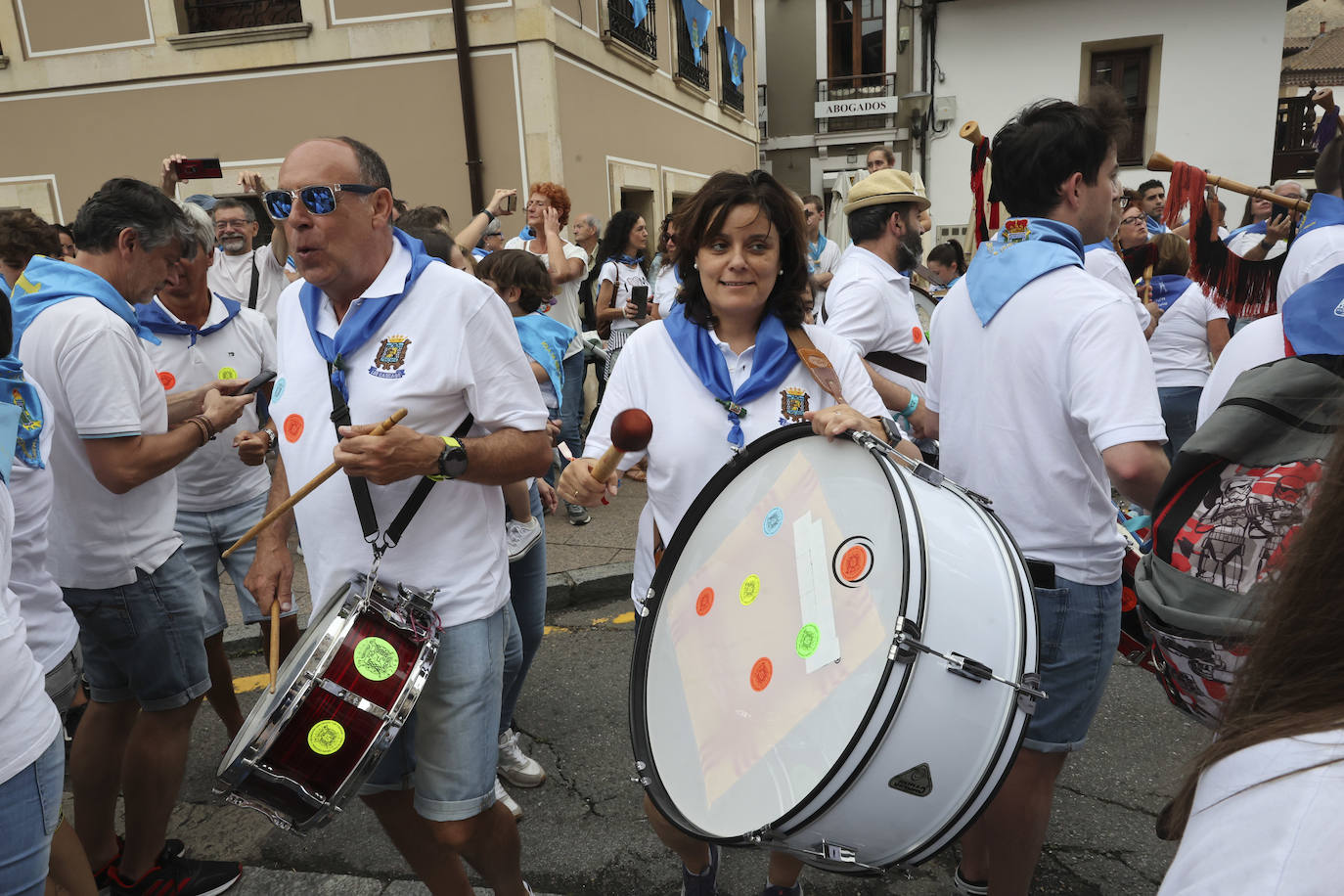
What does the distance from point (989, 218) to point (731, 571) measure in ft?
6.05

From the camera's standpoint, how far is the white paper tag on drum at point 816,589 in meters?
1.57

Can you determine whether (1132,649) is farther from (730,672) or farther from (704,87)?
(704,87)

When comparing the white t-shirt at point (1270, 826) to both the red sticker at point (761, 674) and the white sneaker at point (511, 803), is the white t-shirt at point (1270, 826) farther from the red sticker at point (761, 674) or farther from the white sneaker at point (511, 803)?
the white sneaker at point (511, 803)

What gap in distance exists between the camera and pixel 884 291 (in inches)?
137

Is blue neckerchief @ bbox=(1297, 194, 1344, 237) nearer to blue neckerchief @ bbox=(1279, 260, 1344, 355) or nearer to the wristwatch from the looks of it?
blue neckerchief @ bbox=(1279, 260, 1344, 355)

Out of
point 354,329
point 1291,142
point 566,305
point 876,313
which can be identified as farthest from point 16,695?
point 1291,142

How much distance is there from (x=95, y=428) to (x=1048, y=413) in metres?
2.52

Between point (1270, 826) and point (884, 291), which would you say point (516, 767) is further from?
point (1270, 826)

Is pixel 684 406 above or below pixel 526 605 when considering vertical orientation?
above

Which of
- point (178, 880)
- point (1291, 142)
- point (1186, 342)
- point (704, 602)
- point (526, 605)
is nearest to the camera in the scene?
point (704, 602)

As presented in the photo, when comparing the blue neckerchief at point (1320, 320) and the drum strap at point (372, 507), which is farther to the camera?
the drum strap at point (372, 507)

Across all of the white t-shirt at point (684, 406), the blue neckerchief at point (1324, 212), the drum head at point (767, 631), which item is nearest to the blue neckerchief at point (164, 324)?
the white t-shirt at point (684, 406)

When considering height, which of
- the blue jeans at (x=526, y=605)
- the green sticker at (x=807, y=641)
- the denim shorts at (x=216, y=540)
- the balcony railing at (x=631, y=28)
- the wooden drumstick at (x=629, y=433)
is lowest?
the blue jeans at (x=526, y=605)

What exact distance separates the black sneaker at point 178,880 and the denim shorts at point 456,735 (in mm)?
929
